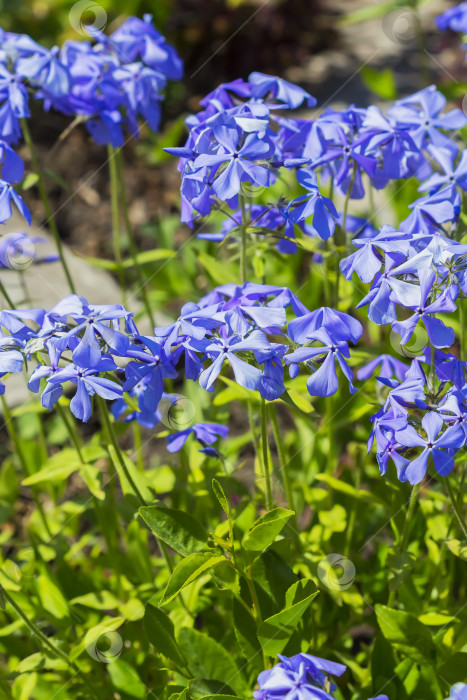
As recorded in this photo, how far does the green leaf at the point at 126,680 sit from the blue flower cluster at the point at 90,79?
4.41 ft

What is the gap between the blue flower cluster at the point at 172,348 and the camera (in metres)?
1.60

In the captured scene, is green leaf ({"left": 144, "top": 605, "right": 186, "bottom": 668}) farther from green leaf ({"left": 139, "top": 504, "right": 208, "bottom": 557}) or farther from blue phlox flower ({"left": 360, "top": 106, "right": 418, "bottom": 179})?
blue phlox flower ({"left": 360, "top": 106, "right": 418, "bottom": 179})

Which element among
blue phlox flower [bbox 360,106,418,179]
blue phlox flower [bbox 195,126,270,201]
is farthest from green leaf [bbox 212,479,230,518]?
blue phlox flower [bbox 360,106,418,179]

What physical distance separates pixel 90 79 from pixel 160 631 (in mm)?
1620

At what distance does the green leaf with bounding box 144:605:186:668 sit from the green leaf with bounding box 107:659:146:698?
0.33 m

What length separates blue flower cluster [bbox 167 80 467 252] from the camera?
1751 millimetres

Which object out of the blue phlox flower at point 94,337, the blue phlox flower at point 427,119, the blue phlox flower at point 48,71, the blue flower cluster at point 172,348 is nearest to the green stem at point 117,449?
the blue flower cluster at point 172,348

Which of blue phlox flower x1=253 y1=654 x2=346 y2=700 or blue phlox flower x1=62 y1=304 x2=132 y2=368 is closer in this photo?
blue phlox flower x1=253 y1=654 x2=346 y2=700

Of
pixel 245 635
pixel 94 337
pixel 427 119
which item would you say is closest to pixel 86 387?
pixel 94 337

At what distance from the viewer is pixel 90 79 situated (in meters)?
2.48

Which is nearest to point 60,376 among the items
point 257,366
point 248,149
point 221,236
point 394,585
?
point 257,366

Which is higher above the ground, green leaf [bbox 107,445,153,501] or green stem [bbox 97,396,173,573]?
green stem [bbox 97,396,173,573]

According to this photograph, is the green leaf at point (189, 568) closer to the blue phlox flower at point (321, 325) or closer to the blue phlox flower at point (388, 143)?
the blue phlox flower at point (321, 325)

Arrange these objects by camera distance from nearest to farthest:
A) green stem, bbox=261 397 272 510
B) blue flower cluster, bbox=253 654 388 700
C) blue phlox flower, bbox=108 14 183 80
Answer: blue flower cluster, bbox=253 654 388 700 → green stem, bbox=261 397 272 510 → blue phlox flower, bbox=108 14 183 80
